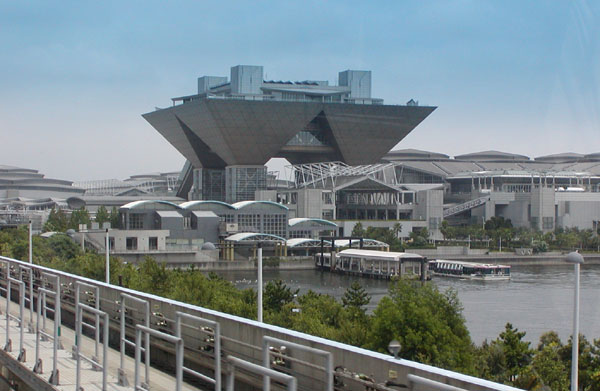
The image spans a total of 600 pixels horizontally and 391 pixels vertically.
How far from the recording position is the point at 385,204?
29.0m

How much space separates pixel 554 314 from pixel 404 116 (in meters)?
21.6

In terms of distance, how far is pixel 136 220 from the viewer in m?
23.2

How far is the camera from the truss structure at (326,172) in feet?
94.1

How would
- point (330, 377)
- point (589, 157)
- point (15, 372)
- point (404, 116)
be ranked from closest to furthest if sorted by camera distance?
point (330, 377) < point (15, 372) < point (404, 116) < point (589, 157)

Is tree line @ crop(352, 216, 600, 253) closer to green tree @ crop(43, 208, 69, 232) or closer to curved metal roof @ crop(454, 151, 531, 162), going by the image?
green tree @ crop(43, 208, 69, 232)

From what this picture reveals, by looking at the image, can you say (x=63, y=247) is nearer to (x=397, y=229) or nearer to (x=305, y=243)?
(x=305, y=243)

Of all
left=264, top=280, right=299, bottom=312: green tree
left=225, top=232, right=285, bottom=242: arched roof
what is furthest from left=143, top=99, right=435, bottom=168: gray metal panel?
A: left=264, top=280, right=299, bottom=312: green tree

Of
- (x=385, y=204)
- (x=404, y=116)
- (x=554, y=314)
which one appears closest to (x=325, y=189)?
(x=385, y=204)

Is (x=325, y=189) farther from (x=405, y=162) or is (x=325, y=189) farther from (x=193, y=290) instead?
(x=193, y=290)

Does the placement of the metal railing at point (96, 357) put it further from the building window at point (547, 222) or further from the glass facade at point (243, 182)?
the glass facade at point (243, 182)

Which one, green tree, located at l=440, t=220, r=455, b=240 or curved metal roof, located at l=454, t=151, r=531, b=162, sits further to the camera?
curved metal roof, located at l=454, t=151, r=531, b=162

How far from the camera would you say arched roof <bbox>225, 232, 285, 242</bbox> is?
71.4ft

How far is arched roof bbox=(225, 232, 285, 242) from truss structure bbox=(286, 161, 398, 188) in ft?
18.8

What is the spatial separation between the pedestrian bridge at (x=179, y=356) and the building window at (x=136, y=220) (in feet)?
61.9
